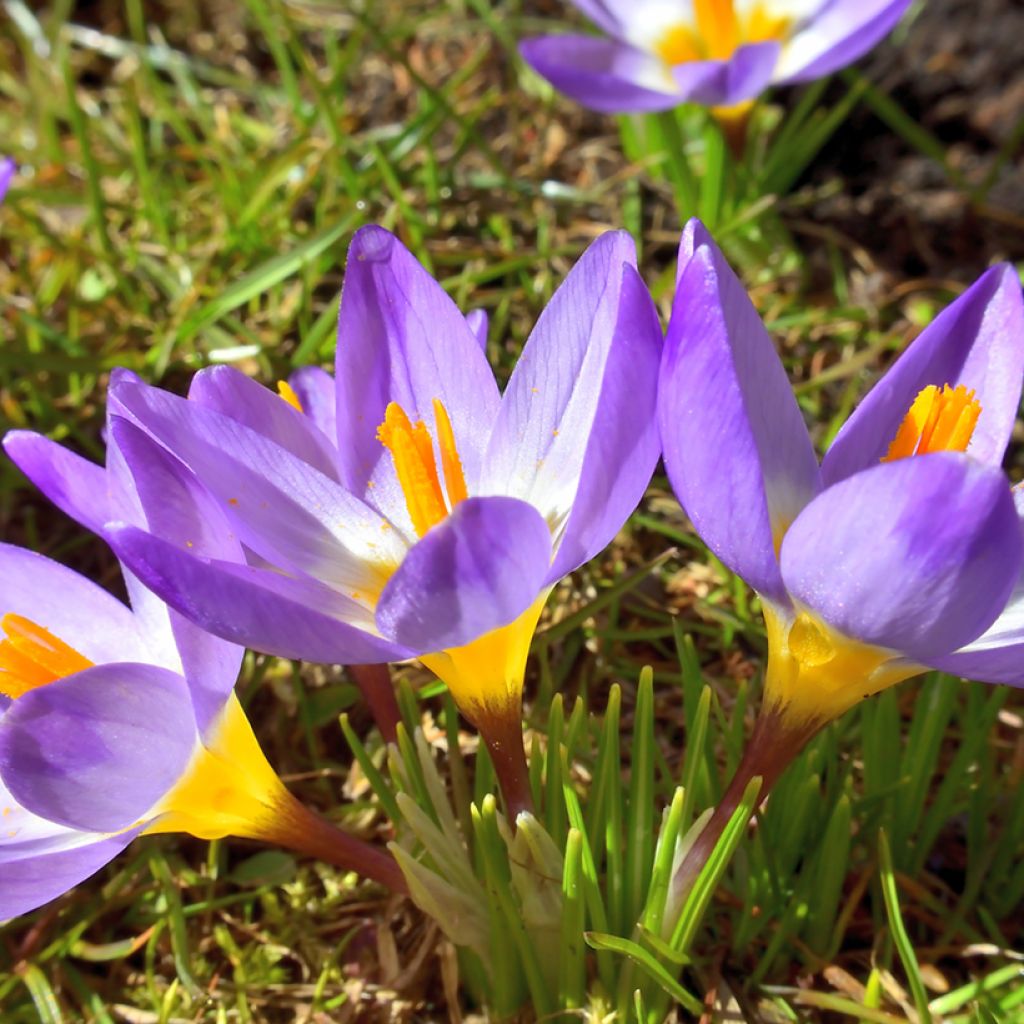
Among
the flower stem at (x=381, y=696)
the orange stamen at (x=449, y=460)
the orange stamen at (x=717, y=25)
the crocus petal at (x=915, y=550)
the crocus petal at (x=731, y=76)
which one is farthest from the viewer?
the orange stamen at (x=717, y=25)

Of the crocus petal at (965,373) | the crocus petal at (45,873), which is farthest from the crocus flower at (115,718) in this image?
the crocus petal at (965,373)

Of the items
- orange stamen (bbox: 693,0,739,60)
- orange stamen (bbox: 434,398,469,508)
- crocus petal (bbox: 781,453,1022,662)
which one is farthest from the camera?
orange stamen (bbox: 693,0,739,60)

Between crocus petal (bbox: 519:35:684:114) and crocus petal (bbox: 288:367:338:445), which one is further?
crocus petal (bbox: 519:35:684:114)

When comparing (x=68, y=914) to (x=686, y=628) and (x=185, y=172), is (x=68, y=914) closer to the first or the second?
(x=686, y=628)

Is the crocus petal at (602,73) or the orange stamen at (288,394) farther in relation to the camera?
the crocus petal at (602,73)

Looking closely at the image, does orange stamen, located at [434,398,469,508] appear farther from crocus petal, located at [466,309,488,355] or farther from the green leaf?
the green leaf

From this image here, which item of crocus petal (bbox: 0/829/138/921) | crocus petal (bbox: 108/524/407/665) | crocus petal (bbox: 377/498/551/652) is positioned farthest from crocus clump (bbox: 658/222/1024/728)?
crocus petal (bbox: 0/829/138/921)

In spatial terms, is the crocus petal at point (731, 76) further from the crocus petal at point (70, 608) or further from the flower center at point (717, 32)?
the crocus petal at point (70, 608)

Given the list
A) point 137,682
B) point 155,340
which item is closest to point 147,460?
point 137,682
